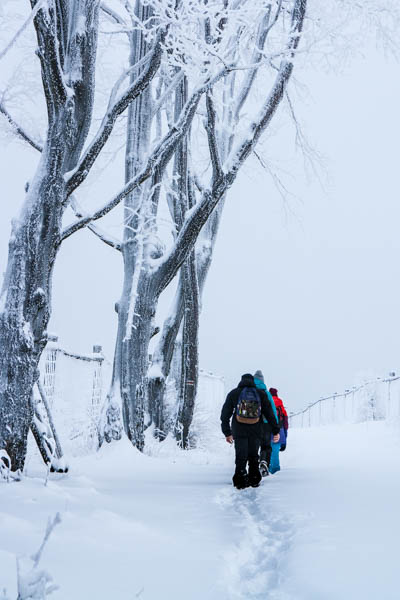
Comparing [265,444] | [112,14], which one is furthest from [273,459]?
[112,14]

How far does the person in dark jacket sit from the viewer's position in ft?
27.4

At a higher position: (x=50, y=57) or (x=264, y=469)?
(x=50, y=57)

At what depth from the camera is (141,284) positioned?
11070 mm

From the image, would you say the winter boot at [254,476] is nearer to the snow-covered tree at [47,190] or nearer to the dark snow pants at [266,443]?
the dark snow pants at [266,443]

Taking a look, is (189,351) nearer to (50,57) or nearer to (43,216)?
(43,216)

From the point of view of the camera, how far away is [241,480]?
27.0ft

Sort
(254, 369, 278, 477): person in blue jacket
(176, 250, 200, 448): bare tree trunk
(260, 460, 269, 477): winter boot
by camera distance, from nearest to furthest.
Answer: (254, 369, 278, 477): person in blue jacket < (260, 460, 269, 477): winter boot < (176, 250, 200, 448): bare tree trunk

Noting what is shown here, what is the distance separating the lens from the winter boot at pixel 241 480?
821 centimetres

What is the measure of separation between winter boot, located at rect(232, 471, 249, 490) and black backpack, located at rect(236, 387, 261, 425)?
23.6 inches

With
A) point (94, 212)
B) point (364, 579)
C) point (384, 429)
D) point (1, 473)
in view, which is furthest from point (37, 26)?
point (384, 429)

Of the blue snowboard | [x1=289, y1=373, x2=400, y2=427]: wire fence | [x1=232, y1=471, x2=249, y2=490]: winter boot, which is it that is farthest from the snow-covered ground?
[x1=289, y1=373, x2=400, y2=427]: wire fence

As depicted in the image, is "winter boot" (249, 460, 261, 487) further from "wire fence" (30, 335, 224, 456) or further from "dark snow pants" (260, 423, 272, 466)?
"wire fence" (30, 335, 224, 456)

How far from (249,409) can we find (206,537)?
Answer: 3.54 metres

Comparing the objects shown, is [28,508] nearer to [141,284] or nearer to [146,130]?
[141,284]
